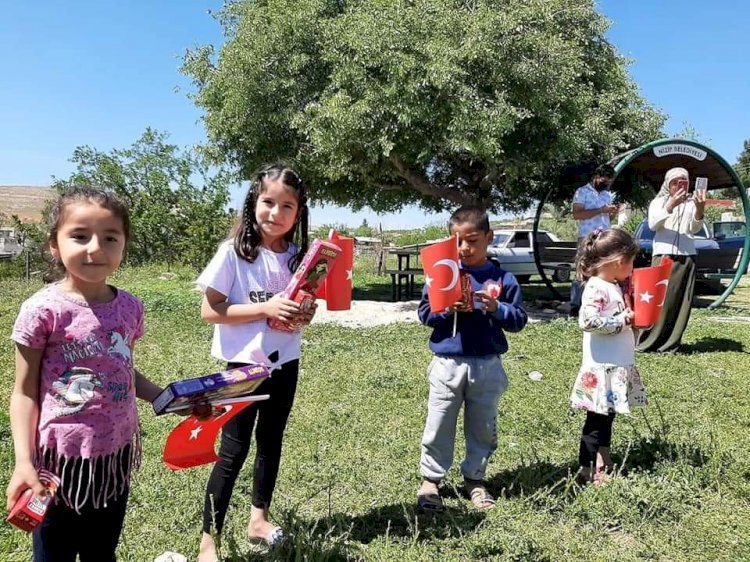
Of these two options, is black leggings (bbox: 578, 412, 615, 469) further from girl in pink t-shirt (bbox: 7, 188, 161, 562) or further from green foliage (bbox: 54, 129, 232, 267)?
green foliage (bbox: 54, 129, 232, 267)

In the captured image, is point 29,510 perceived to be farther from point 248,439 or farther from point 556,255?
point 556,255

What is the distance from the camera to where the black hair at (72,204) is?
5.67 ft

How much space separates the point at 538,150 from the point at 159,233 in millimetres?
13522

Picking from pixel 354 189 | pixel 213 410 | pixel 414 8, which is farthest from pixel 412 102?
pixel 213 410

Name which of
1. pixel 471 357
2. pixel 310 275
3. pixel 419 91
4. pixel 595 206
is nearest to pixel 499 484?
pixel 471 357

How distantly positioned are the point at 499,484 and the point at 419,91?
21.1ft

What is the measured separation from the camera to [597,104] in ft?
34.6

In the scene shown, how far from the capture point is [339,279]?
232cm

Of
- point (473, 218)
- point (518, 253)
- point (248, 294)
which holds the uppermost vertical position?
point (473, 218)

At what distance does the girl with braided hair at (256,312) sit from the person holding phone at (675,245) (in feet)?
14.2

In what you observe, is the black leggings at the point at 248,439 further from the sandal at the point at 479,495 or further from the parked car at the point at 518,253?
the parked car at the point at 518,253

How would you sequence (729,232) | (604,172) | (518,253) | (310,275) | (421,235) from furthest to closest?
(421,235), (518,253), (729,232), (604,172), (310,275)

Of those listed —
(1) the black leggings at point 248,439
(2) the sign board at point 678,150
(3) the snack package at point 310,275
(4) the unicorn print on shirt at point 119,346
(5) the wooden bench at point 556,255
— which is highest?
(2) the sign board at point 678,150

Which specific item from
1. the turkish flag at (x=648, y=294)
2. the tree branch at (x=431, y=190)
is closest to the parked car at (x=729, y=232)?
the tree branch at (x=431, y=190)
